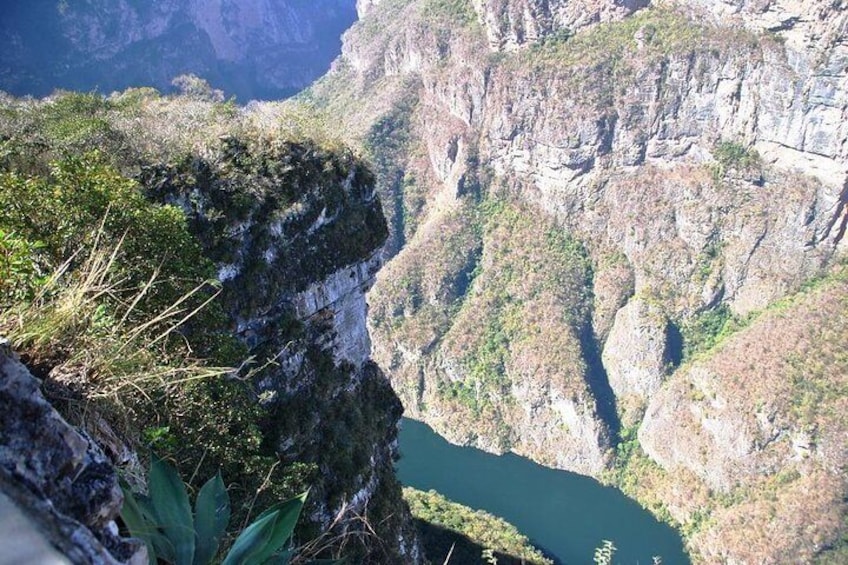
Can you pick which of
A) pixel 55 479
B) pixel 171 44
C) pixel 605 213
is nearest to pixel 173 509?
pixel 55 479

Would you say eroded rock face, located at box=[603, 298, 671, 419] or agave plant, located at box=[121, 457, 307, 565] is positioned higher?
agave plant, located at box=[121, 457, 307, 565]

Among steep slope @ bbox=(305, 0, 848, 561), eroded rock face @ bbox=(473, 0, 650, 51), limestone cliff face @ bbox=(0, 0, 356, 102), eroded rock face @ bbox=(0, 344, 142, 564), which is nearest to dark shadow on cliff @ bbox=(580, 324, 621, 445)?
steep slope @ bbox=(305, 0, 848, 561)

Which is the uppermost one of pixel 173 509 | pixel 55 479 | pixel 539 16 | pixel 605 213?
pixel 55 479

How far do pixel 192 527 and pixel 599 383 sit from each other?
151ft

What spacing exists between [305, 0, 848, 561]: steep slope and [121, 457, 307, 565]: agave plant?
38.2 meters

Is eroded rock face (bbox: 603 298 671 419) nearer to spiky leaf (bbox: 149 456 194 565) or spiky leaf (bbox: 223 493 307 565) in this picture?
spiky leaf (bbox: 223 493 307 565)

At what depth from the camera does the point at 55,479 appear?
1.59m

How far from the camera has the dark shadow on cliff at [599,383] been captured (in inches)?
1722

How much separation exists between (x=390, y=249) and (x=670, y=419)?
2717 centimetres

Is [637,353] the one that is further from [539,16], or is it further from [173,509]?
[173,509]

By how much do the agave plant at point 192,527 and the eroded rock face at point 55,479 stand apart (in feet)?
1.07

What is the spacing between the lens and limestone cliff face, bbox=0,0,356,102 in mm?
59594

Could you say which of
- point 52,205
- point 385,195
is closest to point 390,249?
point 385,195

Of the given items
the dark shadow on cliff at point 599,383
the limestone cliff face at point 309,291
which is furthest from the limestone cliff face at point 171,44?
the limestone cliff face at point 309,291
